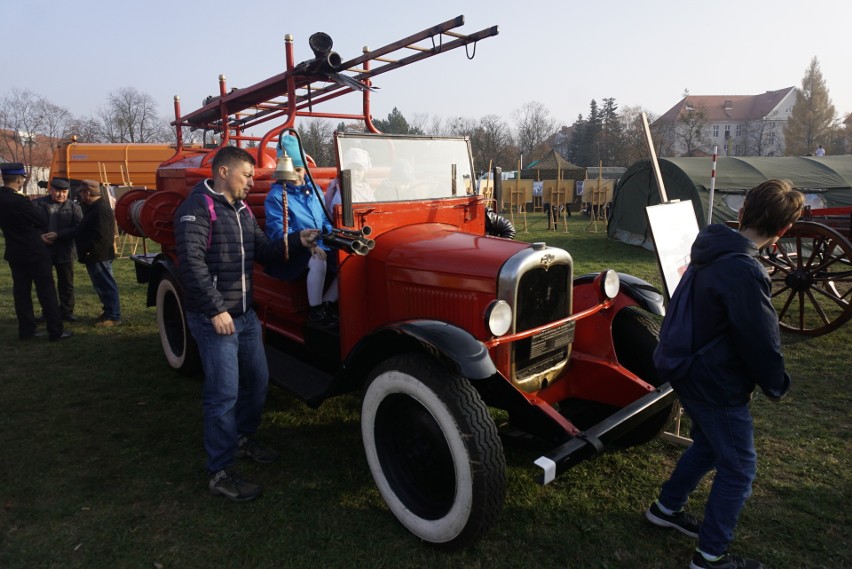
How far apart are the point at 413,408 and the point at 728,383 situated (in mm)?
1437

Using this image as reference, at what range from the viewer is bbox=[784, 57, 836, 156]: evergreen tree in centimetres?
5103

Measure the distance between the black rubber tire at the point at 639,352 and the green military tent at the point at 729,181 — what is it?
7.54m

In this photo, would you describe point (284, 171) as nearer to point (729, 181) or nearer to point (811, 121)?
point (729, 181)

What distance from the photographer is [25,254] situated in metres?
5.75

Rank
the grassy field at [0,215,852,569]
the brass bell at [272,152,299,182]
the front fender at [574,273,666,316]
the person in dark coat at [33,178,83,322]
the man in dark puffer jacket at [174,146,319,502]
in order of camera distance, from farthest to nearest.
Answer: the person in dark coat at [33,178,83,322], the front fender at [574,273,666,316], the brass bell at [272,152,299,182], the man in dark puffer jacket at [174,146,319,502], the grassy field at [0,215,852,569]

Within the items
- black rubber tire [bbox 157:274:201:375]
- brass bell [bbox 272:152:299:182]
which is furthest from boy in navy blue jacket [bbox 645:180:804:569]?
black rubber tire [bbox 157:274:201:375]

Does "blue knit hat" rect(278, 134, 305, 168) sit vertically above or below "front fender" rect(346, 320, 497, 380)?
above

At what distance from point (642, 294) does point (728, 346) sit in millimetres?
1323

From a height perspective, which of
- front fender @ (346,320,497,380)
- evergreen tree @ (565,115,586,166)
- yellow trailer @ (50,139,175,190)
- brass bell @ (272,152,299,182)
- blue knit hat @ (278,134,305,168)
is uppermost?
evergreen tree @ (565,115,586,166)

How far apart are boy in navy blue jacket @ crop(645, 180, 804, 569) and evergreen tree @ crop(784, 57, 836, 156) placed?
60.8 m

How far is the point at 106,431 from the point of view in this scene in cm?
378

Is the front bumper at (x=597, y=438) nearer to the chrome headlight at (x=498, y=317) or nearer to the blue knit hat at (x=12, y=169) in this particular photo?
the chrome headlight at (x=498, y=317)

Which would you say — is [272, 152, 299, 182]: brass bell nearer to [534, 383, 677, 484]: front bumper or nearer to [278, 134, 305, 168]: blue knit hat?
[278, 134, 305, 168]: blue knit hat

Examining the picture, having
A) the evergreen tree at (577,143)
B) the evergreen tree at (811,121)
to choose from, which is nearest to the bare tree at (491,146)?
the evergreen tree at (577,143)
